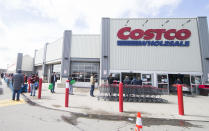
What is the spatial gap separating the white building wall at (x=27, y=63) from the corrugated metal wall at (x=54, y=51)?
40.1ft

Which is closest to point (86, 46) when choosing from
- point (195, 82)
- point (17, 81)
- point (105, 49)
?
point (105, 49)

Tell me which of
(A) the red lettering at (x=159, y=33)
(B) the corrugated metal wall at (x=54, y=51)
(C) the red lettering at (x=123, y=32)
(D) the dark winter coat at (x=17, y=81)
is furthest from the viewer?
(B) the corrugated metal wall at (x=54, y=51)

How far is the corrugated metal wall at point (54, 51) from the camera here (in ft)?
58.1

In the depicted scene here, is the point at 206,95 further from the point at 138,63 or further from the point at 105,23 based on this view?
the point at 105,23

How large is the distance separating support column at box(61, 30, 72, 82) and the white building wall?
68.6 feet

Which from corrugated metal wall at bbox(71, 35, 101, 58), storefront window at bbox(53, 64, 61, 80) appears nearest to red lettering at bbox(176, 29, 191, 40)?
corrugated metal wall at bbox(71, 35, 101, 58)

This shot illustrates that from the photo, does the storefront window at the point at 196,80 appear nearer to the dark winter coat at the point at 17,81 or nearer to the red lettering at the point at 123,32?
the red lettering at the point at 123,32

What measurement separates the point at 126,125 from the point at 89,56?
496 inches

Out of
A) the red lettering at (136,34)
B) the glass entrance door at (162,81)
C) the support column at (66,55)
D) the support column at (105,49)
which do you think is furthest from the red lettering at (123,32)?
the support column at (66,55)

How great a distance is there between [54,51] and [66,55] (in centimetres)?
550

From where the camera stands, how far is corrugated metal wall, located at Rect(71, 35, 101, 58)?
15453mm

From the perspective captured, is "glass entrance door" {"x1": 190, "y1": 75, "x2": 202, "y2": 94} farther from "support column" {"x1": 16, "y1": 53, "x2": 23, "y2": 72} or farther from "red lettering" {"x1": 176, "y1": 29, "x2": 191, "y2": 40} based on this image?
"support column" {"x1": 16, "y1": 53, "x2": 23, "y2": 72}

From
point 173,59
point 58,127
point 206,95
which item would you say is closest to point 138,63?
point 173,59

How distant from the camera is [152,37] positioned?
13180 mm
